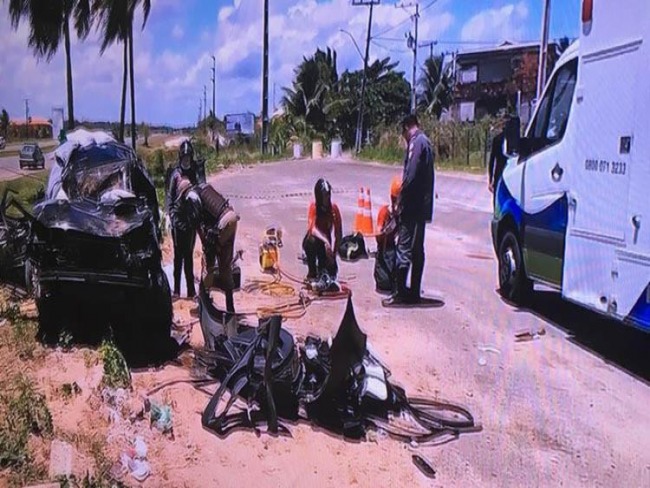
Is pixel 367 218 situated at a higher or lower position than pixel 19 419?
higher

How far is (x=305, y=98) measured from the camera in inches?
2109

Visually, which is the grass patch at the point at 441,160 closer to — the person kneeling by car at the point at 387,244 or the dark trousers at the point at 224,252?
the person kneeling by car at the point at 387,244

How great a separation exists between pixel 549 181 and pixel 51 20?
60.7 ft

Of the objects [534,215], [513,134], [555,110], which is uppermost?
[555,110]

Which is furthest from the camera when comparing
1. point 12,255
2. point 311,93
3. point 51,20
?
point 311,93

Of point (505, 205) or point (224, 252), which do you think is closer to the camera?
point (224, 252)

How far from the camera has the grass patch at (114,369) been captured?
5.84 metres

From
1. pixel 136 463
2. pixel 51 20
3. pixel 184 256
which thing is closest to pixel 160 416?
pixel 136 463

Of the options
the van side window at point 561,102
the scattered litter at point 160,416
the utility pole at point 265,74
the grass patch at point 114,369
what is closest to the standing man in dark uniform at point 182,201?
the grass patch at point 114,369

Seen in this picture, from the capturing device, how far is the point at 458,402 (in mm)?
5934

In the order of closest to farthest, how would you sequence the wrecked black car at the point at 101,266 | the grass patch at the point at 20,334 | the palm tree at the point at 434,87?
the wrecked black car at the point at 101,266, the grass patch at the point at 20,334, the palm tree at the point at 434,87

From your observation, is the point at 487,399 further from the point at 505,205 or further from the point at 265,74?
the point at 265,74

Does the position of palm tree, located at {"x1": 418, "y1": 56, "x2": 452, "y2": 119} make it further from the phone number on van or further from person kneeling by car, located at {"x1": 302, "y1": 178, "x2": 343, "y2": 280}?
the phone number on van

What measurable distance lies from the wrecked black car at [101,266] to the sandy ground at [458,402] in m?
0.44
